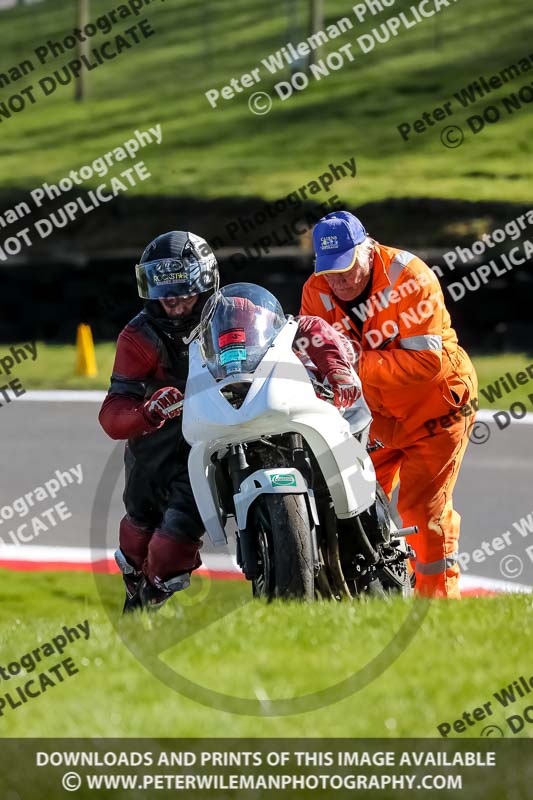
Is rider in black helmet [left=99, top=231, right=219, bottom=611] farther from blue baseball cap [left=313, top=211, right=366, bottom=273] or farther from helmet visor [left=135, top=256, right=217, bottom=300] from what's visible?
blue baseball cap [left=313, top=211, right=366, bottom=273]

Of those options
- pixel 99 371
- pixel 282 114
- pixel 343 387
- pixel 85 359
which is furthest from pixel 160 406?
pixel 282 114

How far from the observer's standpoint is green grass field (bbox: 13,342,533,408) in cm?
1562

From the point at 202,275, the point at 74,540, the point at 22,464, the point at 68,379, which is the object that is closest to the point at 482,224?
the point at 68,379

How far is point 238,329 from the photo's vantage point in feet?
17.4

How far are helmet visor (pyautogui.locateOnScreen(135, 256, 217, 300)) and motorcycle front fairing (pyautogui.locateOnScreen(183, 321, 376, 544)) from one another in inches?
24.2

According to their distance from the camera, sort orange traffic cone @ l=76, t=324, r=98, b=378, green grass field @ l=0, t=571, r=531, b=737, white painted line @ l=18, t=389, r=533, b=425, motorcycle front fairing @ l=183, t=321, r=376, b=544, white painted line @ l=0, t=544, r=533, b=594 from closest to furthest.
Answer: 1. green grass field @ l=0, t=571, r=531, b=737
2. motorcycle front fairing @ l=183, t=321, r=376, b=544
3. white painted line @ l=0, t=544, r=533, b=594
4. white painted line @ l=18, t=389, r=533, b=425
5. orange traffic cone @ l=76, t=324, r=98, b=378

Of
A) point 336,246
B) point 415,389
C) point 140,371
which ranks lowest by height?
point 415,389

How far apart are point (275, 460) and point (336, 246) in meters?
1.63

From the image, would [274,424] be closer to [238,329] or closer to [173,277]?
[238,329]

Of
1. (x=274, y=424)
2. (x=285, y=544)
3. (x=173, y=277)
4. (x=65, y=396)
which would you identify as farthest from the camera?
(x=65, y=396)

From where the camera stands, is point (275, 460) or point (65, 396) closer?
point (275, 460)

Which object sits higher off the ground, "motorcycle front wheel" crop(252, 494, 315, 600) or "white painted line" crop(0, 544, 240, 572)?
"motorcycle front wheel" crop(252, 494, 315, 600)

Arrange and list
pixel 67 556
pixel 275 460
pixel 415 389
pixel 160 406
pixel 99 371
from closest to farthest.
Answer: pixel 275 460
pixel 160 406
pixel 415 389
pixel 67 556
pixel 99 371

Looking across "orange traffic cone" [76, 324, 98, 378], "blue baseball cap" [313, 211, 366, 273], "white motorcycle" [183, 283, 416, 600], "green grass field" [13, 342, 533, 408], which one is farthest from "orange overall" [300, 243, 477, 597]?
"orange traffic cone" [76, 324, 98, 378]
